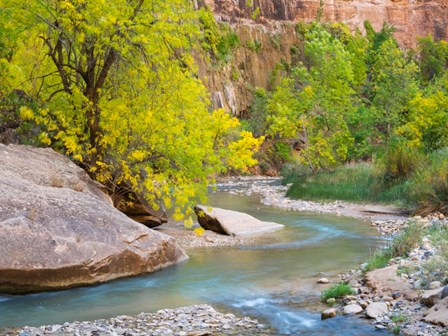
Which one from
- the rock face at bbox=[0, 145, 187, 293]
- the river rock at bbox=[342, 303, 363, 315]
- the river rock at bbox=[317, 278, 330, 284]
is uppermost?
the rock face at bbox=[0, 145, 187, 293]

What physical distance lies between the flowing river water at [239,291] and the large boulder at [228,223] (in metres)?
0.93

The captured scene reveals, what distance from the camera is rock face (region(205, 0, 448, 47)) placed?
188 feet

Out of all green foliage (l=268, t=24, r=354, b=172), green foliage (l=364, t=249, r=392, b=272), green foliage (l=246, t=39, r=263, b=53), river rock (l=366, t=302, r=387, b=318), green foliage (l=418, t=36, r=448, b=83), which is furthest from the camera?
green foliage (l=418, t=36, r=448, b=83)

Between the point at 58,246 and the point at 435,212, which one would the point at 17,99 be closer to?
the point at 58,246

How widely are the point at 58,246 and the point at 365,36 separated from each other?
58938 mm

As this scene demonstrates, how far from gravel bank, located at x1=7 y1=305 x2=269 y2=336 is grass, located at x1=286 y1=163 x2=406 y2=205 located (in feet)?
38.7

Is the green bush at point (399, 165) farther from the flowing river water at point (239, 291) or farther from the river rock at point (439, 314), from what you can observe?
the river rock at point (439, 314)

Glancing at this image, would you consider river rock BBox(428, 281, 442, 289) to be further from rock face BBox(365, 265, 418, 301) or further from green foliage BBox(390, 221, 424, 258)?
green foliage BBox(390, 221, 424, 258)

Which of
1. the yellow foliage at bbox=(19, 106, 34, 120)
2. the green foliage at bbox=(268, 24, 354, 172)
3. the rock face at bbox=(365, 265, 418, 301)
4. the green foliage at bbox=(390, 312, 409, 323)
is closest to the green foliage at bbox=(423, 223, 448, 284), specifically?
the rock face at bbox=(365, 265, 418, 301)

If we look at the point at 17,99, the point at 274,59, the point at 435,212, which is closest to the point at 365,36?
the point at 274,59

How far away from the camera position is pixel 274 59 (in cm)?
5378

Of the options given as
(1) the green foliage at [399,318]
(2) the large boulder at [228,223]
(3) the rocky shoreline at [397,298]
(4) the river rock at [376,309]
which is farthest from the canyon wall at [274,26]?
(1) the green foliage at [399,318]

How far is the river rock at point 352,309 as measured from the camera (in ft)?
23.4

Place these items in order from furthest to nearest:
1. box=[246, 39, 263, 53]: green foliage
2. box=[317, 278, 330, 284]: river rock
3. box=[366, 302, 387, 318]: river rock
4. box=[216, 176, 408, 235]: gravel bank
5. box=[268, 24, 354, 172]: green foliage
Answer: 1. box=[246, 39, 263, 53]: green foliage
2. box=[268, 24, 354, 172]: green foliage
3. box=[216, 176, 408, 235]: gravel bank
4. box=[317, 278, 330, 284]: river rock
5. box=[366, 302, 387, 318]: river rock
